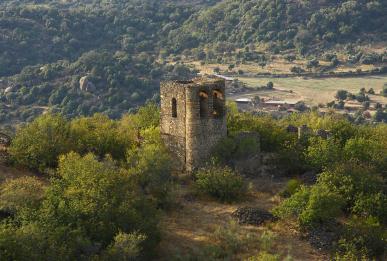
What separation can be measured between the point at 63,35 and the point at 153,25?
28.9m

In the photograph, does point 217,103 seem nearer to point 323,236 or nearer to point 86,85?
point 323,236

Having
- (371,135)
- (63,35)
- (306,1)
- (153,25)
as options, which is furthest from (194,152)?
(153,25)

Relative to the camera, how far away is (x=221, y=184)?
20922 millimetres

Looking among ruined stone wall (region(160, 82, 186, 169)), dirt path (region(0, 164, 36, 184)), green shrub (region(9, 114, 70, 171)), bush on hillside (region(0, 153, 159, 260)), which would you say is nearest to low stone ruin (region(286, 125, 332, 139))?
ruined stone wall (region(160, 82, 186, 169))

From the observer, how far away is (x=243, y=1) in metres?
120

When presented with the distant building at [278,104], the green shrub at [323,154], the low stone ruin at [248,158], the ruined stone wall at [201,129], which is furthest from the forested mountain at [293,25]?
the ruined stone wall at [201,129]

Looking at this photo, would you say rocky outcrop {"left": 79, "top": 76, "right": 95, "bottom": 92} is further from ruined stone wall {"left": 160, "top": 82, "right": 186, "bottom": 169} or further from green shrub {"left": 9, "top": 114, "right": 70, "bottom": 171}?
green shrub {"left": 9, "top": 114, "right": 70, "bottom": 171}

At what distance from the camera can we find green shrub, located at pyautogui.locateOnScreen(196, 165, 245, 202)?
20969 millimetres

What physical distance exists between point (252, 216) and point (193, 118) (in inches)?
206

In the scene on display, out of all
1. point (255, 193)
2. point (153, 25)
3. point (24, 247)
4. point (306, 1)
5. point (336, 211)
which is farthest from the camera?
point (153, 25)

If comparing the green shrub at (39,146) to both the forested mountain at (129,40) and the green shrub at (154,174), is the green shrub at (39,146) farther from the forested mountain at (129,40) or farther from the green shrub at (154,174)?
the forested mountain at (129,40)

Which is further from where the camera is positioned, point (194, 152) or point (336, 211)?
point (194, 152)

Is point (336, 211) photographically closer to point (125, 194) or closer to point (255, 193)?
point (255, 193)

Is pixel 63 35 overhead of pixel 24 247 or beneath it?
overhead
